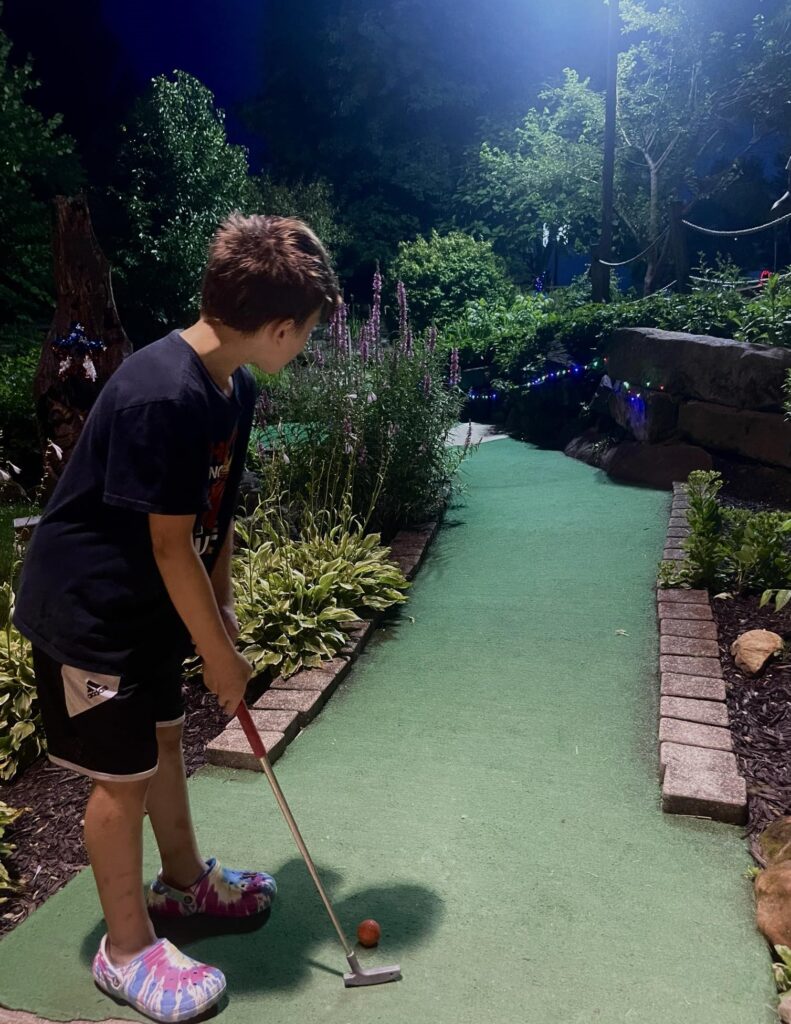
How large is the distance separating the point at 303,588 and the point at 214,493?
2.06 metres

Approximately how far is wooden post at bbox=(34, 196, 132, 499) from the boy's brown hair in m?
2.77

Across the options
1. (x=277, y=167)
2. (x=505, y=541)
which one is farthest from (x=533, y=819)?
(x=277, y=167)

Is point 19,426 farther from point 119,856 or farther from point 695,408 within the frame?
point 119,856

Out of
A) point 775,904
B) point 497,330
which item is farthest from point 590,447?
point 775,904

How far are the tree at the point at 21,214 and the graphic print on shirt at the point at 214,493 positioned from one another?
12.9 meters

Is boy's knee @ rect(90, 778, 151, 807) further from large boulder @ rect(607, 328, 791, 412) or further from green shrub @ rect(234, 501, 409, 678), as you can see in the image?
large boulder @ rect(607, 328, 791, 412)

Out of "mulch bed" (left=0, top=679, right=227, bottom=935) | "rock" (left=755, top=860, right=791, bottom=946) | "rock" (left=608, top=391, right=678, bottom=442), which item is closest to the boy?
"mulch bed" (left=0, top=679, right=227, bottom=935)

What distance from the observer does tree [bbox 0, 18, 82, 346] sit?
530 inches

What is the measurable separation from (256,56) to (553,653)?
2740cm

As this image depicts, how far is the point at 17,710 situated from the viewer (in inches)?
119

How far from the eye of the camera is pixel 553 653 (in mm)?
3658

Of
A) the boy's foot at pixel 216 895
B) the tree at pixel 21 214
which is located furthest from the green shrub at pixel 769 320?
the tree at pixel 21 214

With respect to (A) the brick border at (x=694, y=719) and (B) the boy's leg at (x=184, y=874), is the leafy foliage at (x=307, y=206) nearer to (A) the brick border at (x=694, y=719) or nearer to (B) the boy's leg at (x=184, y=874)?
(A) the brick border at (x=694, y=719)

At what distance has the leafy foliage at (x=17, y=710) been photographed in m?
2.93
